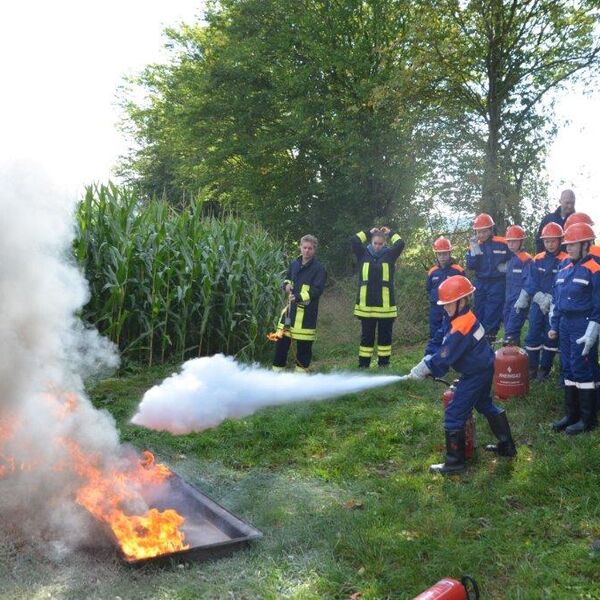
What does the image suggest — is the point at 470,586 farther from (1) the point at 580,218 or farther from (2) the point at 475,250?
(2) the point at 475,250

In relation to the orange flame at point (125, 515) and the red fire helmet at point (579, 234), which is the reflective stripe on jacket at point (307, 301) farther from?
the orange flame at point (125, 515)

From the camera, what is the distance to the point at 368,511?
500 cm

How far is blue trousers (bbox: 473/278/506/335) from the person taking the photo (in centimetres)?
921

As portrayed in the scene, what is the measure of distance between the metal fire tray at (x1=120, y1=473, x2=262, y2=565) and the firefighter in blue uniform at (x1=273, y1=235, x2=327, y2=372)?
414 cm

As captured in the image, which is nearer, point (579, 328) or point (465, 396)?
point (465, 396)

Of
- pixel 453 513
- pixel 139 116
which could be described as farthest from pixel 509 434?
pixel 139 116

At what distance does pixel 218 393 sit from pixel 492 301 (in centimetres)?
445

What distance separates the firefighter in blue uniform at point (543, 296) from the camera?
7.70 meters

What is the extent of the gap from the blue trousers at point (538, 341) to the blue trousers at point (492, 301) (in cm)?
113

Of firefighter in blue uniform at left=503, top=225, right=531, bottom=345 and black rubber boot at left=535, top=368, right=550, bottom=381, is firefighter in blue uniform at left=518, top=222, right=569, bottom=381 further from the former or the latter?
firefighter in blue uniform at left=503, top=225, right=531, bottom=345

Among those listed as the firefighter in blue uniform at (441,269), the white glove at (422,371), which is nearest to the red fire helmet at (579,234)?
the white glove at (422,371)

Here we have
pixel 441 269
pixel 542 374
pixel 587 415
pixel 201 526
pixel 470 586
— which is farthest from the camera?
pixel 441 269

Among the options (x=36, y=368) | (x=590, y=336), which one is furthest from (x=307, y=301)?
(x=36, y=368)

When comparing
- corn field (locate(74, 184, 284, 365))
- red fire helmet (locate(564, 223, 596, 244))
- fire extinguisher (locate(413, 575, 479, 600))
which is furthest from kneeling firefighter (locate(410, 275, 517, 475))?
corn field (locate(74, 184, 284, 365))
